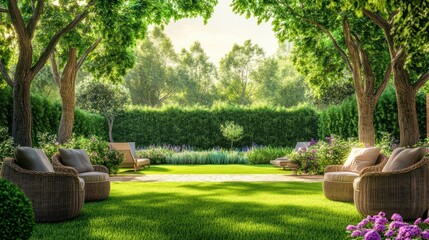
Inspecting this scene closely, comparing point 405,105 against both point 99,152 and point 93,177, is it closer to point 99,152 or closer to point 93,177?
point 93,177

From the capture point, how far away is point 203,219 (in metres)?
5.12

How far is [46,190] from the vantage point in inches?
194

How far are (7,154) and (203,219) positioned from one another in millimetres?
5564

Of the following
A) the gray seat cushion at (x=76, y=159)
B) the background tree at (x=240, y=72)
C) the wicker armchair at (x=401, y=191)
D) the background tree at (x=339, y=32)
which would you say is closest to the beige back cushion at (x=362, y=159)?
the wicker armchair at (x=401, y=191)

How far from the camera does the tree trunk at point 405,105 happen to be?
929cm

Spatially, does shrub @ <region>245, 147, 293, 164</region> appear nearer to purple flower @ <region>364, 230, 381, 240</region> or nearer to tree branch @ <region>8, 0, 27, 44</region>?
tree branch @ <region>8, 0, 27, 44</region>

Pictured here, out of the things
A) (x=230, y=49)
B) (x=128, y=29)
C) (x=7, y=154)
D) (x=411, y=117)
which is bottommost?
(x=7, y=154)

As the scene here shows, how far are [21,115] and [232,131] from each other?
11453mm

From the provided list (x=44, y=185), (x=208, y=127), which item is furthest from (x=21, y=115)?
(x=208, y=127)

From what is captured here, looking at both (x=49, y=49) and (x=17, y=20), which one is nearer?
(x=17, y=20)

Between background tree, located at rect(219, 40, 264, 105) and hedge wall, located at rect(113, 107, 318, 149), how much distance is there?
21856mm

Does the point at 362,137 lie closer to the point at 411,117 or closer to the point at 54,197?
the point at 411,117

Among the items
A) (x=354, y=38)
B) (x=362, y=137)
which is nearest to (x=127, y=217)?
(x=362, y=137)

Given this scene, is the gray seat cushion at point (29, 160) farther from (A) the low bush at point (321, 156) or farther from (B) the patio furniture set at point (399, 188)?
(A) the low bush at point (321, 156)
